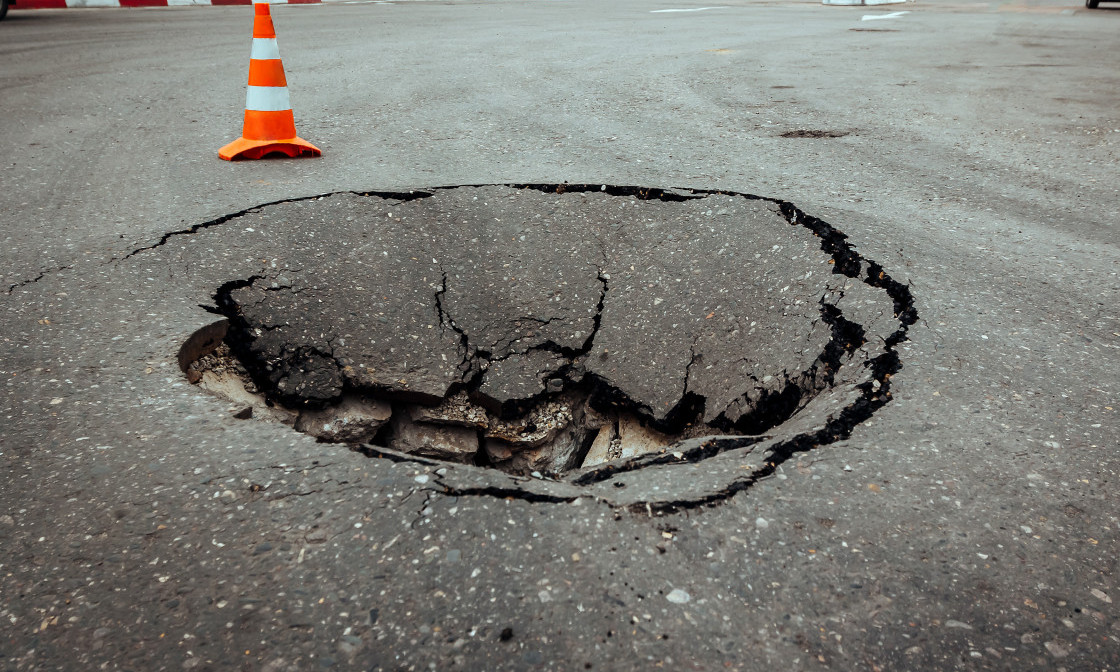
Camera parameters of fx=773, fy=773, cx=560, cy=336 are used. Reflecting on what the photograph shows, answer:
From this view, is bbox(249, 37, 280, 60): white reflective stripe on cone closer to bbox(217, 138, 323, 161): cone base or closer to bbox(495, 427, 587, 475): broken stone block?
bbox(217, 138, 323, 161): cone base

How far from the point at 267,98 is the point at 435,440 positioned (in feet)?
8.63

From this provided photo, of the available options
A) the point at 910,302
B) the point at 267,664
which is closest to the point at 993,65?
the point at 910,302

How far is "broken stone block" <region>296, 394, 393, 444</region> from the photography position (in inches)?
129

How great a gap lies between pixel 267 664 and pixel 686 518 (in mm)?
1020

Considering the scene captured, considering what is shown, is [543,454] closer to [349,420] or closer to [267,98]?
[349,420]

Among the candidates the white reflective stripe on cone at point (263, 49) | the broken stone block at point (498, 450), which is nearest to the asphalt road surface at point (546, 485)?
the white reflective stripe on cone at point (263, 49)

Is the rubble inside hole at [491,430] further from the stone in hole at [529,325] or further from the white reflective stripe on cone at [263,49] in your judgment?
the white reflective stripe on cone at [263,49]

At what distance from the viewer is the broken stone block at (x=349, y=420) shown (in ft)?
10.7

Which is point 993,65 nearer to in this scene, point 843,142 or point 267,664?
point 843,142

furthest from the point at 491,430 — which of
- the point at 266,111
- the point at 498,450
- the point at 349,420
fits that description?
the point at 266,111

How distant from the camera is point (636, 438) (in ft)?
11.5

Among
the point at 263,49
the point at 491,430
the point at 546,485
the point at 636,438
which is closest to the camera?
the point at 546,485

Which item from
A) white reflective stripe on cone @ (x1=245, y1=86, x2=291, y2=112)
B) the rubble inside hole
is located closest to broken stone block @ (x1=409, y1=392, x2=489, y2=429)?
the rubble inside hole

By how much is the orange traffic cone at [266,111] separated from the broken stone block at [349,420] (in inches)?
83.7
